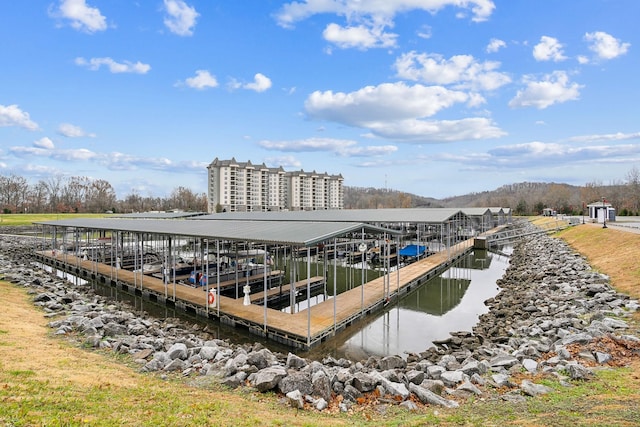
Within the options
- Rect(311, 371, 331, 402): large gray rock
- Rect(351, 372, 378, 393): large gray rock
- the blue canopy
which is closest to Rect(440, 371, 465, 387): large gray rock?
Rect(351, 372, 378, 393): large gray rock

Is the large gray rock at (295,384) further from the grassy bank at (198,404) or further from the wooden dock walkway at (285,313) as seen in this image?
the wooden dock walkway at (285,313)

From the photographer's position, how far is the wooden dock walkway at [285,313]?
420 inches

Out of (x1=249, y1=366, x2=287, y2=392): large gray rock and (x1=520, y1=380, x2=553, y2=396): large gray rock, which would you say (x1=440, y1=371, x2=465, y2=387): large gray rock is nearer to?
(x1=520, y1=380, x2=553, y2=396): large gray rock

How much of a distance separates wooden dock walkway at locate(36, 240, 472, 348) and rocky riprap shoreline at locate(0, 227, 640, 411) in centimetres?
116

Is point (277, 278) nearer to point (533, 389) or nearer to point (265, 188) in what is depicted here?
point (533, 389)

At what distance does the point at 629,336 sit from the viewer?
7645 millimetres

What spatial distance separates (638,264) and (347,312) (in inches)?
473

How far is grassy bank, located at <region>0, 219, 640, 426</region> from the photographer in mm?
4645

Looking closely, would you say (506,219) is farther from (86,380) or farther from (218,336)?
(86,380)

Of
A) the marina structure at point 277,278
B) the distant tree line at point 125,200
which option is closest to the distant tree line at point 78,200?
the distant tree line at point 125,200

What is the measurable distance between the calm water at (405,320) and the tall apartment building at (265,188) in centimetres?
6412

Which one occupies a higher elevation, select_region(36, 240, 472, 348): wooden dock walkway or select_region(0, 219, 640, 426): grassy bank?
select_region(0, 219, 640, 426): grassy bank

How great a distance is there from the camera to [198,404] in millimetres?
5230

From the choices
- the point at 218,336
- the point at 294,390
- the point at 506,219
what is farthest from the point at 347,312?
the point at 506,219
